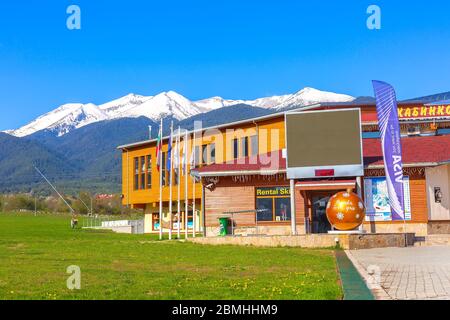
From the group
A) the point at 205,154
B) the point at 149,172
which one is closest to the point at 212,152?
the point at 205,154

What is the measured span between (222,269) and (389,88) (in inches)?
617

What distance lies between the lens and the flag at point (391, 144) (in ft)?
90.6

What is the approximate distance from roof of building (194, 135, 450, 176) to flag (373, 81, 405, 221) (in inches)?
156

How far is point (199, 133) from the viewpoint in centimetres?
5266

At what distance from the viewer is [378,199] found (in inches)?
1282

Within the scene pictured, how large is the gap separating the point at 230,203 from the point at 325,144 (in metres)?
6.35

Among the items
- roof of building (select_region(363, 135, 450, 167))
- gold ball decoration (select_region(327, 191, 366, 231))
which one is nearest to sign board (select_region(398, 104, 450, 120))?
roof of building (select_region(363, 135, 450, 167))

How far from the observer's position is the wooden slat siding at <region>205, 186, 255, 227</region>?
34219mm

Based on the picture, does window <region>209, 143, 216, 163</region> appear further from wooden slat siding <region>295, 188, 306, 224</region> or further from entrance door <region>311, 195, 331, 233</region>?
wooden slat siding <region>295, 188, 306, 224</region>

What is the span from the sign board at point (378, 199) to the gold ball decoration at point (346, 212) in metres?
3.99

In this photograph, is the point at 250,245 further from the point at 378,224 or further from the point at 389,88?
the point at 389,88
